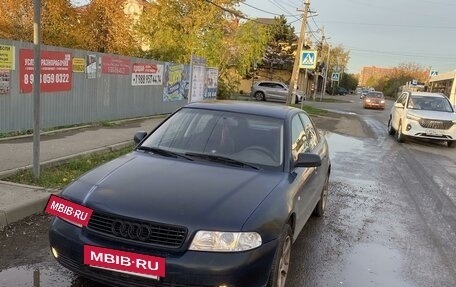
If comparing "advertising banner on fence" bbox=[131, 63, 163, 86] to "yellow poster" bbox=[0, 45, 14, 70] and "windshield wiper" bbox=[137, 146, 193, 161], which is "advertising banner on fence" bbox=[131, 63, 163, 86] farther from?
"windshield wiper" bbox=[137, 146, 193, 161]

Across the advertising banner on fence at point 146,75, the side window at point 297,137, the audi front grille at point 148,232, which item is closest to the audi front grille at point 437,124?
the advertising banner on fence at point 146,75

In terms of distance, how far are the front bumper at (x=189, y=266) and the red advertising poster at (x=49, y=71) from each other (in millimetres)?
8278

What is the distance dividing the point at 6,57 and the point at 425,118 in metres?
11.8

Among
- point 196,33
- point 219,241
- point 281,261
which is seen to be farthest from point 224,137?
point 196,33

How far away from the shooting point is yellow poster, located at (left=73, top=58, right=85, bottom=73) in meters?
12.7

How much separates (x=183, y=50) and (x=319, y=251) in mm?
20765

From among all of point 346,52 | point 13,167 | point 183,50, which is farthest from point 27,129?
point 346,52

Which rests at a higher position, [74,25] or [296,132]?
[74,25]

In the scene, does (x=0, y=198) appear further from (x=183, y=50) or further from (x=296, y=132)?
(x=183, y=50)

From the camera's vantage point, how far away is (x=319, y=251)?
17.1ft

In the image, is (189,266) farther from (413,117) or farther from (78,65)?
(413,117)

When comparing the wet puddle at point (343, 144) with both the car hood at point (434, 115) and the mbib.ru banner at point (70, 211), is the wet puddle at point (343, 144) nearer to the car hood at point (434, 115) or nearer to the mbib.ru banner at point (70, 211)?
the car hood at point (434, 115)

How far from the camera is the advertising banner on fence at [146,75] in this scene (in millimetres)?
16156

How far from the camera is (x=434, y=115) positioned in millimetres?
15453
